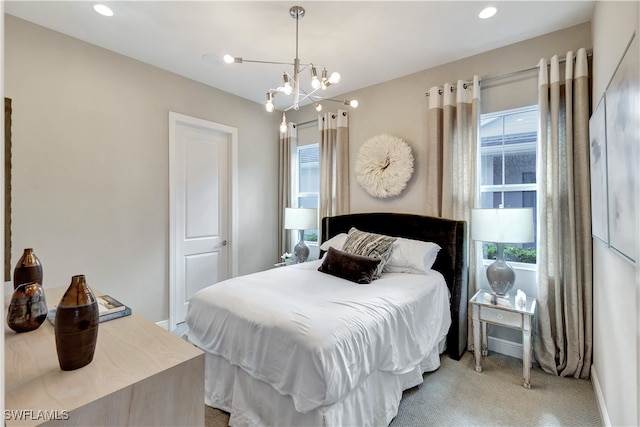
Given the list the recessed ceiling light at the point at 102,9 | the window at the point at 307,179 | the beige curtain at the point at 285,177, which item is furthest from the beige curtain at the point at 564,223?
the recessed ceiling light at the point at 102,9

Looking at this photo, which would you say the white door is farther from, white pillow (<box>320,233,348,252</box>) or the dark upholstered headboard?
the dark upholstered headboard

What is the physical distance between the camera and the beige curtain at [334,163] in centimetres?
371

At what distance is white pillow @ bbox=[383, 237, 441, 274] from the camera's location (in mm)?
2613

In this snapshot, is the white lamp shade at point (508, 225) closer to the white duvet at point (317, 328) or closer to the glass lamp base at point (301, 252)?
the white duvet at point (317, 328)

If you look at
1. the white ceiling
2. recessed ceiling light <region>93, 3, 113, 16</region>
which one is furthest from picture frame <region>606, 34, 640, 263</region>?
recessed ceiling light <region>93, 3, 113, 16</region>

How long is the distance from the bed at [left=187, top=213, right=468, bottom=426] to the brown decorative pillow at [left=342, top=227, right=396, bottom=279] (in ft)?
0.63

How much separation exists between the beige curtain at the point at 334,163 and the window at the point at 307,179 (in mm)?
304

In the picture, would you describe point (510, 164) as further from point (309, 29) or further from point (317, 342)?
point (317, 342)

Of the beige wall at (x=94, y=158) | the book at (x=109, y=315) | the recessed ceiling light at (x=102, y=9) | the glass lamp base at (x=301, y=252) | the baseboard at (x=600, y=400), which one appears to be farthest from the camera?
the glass lamp base at (x=301, y=252)

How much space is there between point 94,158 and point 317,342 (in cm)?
260

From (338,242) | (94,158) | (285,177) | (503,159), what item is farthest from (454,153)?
(94,158)

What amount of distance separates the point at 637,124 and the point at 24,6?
12.0 feet

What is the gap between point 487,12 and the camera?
2211mm

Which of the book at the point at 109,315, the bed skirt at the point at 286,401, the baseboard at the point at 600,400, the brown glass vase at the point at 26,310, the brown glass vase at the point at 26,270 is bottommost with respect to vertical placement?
the baseboard at the point at 600,400
